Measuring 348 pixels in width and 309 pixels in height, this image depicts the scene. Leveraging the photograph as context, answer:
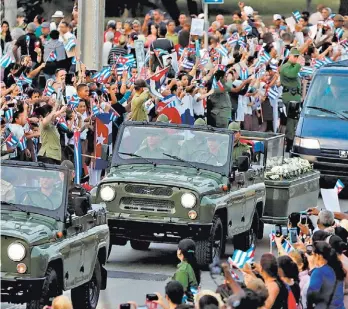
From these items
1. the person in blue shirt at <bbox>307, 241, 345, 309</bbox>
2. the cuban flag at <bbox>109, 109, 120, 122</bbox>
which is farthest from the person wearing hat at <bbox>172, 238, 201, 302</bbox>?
the cuban flag at <bbox>109, 109, 120, 122</bbox>

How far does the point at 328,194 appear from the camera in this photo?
63.9 ft

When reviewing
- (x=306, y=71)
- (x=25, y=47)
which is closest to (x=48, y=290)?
(x=25, y=47)

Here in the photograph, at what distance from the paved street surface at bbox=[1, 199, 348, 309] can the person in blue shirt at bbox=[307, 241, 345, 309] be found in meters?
3.97

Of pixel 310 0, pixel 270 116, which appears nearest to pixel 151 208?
pixel 270 116

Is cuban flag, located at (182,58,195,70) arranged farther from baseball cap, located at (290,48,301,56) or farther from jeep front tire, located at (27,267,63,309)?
jeep front tire, located at (27,267,63,309)

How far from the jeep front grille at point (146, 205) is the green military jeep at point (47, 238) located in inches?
81.5

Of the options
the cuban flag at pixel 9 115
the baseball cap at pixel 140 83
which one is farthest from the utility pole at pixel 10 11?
the cuban flag at pixel 9 115

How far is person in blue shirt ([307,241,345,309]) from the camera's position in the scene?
43.4ft

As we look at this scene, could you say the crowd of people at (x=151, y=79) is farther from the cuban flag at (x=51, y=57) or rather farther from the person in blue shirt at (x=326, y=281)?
the person in blue shirt at (x=326, y=281)

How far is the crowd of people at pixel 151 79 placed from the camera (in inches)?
906

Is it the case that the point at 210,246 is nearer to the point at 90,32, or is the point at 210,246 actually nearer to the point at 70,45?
the point at 90,32

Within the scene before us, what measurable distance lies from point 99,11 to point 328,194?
779 centimetres

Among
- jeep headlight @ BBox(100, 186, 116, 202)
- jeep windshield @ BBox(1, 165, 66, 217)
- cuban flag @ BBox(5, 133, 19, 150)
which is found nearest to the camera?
jeep windshield @ BBox(1, 165, 66, 217)

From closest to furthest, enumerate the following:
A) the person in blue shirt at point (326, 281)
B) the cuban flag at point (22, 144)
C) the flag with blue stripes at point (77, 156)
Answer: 1. the person in blue shirt at point (326, 281)
2. the cuban flag at point (22, 144)
3. the flag with blue stripes at point (77, 156)
